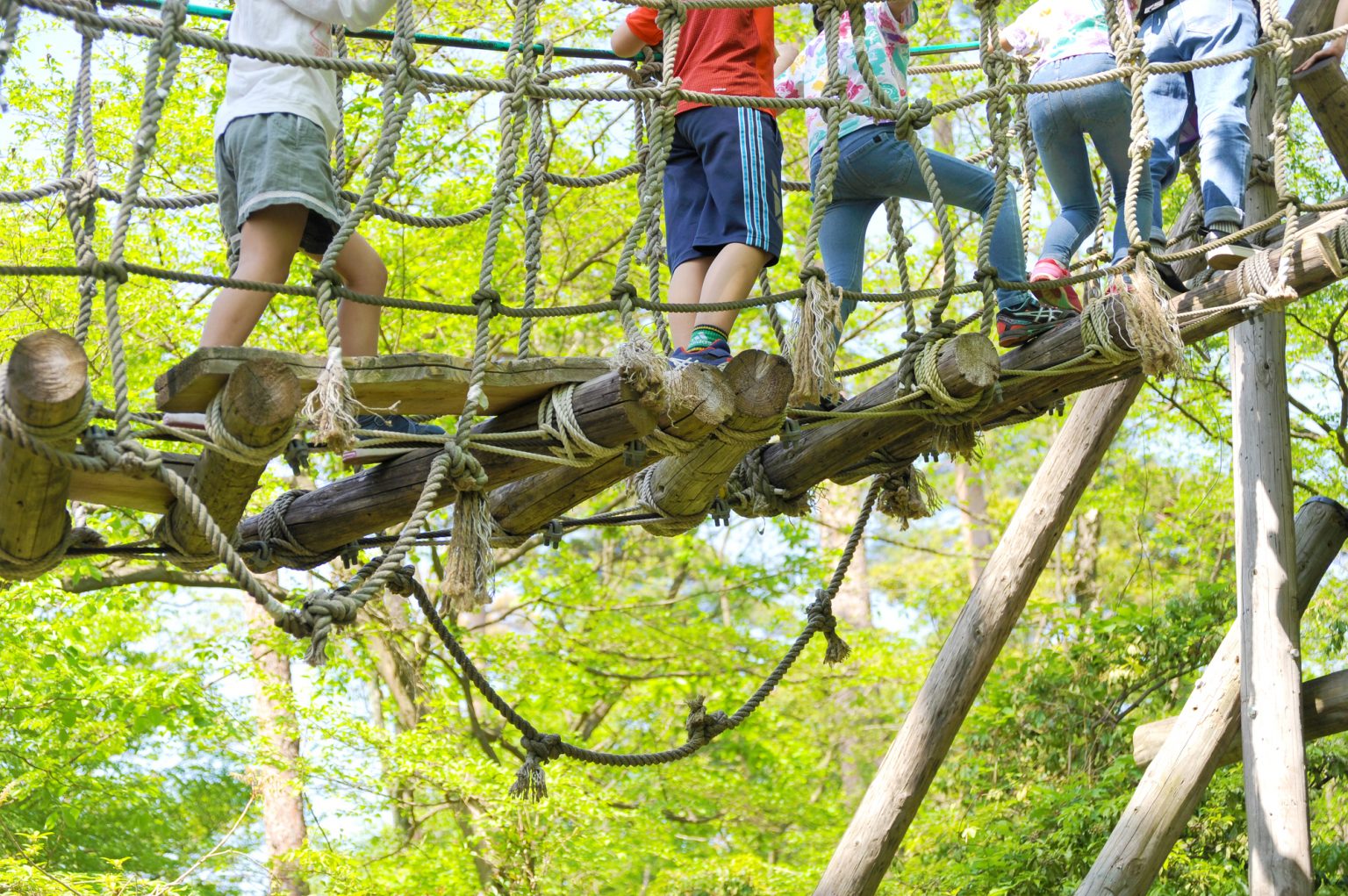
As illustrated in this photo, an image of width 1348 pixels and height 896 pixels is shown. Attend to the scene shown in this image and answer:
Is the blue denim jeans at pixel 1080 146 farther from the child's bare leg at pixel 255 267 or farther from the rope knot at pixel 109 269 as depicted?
the rope knot at pixel 109 269

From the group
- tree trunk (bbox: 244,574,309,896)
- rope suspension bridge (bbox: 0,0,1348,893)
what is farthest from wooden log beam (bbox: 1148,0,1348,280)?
tree trunk (bbox: 244,574,309,896)

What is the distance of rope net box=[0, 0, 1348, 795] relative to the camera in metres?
2.63

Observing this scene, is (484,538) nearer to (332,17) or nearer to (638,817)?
(332,17)

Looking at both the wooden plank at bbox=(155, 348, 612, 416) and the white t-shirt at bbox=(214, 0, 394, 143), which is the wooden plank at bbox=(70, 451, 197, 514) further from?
the white t-shirt at bbox=(214, 0, 394, 143)

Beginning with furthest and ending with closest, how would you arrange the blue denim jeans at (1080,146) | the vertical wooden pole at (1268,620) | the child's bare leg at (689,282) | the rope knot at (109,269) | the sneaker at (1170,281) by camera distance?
1. the vertical wooden pole at (1268,620)
2. the blue denim jeans at (1080,146)
3. the sneaker at (1170,281)
4. the child's bare leg at (689,282)
5. the rope knot at (109,269)

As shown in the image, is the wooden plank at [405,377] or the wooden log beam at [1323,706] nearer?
the wooden plank at [405,377]

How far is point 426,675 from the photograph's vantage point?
8.23 m

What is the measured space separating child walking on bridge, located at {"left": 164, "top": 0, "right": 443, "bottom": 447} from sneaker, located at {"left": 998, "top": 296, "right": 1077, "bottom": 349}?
1694mm

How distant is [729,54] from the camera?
11.0ft

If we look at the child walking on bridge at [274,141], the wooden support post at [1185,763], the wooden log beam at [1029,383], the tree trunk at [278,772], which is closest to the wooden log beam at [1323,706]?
the wooden support post at [1185,763]

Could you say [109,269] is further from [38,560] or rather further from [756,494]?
[756,494]

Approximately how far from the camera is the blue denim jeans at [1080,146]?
3736 millimetres

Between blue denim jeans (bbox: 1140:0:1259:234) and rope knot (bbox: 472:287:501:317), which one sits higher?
blue denim jeans (bbox: 1140:0:1259:234)

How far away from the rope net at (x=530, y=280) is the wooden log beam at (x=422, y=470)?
4 cm
